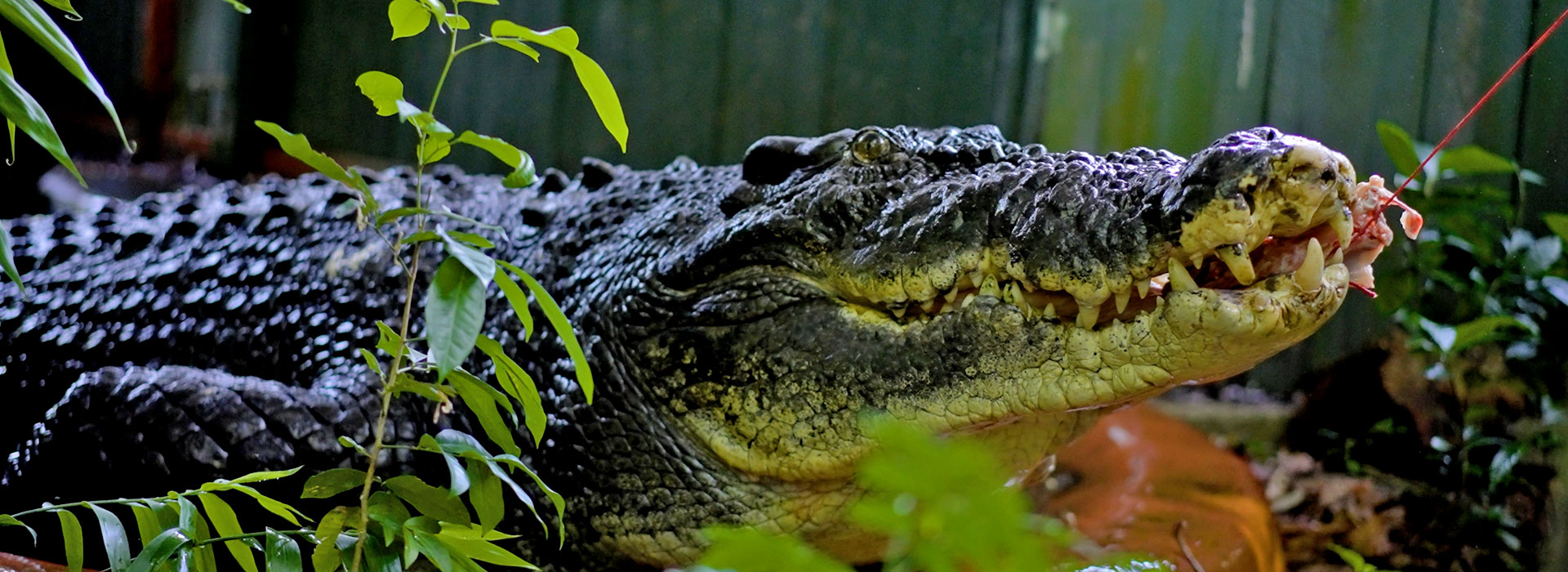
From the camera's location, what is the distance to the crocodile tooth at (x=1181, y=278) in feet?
4.39

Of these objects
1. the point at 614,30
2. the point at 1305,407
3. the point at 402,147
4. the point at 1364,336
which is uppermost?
the point at 614,30

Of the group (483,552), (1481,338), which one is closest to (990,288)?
(483,552)

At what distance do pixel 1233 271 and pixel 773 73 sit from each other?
3.33 metres

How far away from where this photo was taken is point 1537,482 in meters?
3.01

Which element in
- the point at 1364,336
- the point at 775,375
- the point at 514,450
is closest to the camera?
the point at 514,450

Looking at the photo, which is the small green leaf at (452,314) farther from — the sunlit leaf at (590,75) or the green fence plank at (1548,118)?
the green fence plank at (1548,118)

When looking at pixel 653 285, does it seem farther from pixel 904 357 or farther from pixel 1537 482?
pixel 1537 482

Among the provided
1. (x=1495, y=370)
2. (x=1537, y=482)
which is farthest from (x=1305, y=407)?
(x=1537, y=482)

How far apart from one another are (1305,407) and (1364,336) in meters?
0.31

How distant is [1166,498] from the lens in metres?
2.88

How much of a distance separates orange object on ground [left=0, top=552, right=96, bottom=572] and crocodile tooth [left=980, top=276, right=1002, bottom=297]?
1.18 m

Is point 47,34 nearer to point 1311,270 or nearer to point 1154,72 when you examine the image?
point 1311,270

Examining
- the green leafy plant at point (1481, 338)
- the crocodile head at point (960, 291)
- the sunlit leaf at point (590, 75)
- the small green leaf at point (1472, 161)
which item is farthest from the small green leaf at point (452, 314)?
the small green leaf at point (1472, 161)

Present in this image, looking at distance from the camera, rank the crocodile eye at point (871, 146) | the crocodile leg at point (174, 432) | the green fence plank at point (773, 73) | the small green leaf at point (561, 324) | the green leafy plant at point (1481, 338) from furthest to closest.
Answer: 1. the green fence plank at point (773, 73)
2. the green leafy plant at point (1481, 338)
3. the crocodile leg at point (174, 432)
4. the crocodile eye at point (871, 146)
5. the small green leaf at point (561, 324)
